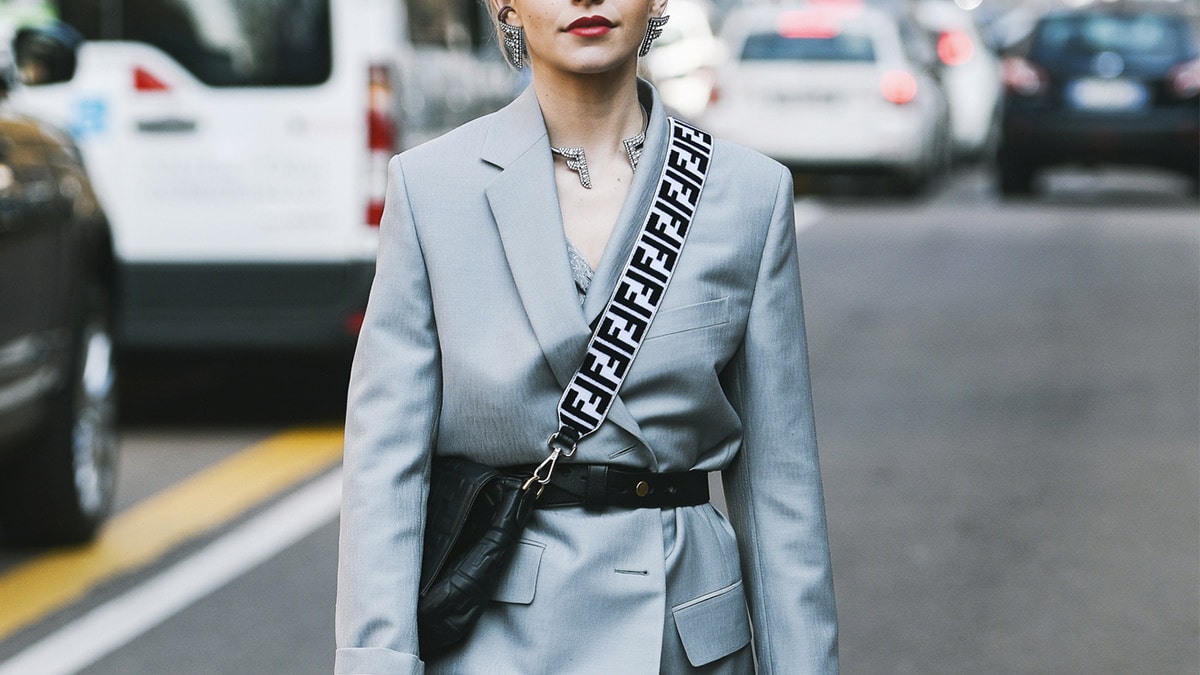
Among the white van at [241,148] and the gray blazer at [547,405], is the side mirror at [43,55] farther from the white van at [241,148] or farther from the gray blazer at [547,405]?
the gray blazer at [547,405]

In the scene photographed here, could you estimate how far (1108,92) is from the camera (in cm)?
1903

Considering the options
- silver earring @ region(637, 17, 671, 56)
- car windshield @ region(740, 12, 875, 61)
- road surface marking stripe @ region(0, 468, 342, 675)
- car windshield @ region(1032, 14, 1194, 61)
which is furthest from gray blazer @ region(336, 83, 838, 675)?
car windshield @ region(1032, 14, 1194, 61)

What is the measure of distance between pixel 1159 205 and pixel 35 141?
584 inches

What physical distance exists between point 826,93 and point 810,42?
583 mm

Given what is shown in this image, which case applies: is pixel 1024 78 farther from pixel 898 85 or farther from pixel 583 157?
pixel 583 157

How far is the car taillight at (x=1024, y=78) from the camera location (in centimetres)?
1916

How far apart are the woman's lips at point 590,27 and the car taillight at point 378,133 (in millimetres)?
6064

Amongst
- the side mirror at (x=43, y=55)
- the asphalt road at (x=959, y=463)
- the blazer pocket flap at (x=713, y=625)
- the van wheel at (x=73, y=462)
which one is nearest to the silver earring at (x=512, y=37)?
the blazer pocket flap at (x=713, y=625)

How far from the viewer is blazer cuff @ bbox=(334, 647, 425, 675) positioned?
2.39 m

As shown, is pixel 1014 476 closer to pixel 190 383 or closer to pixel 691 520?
pixel 190 383

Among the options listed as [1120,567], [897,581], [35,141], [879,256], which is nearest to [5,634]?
[35,141]

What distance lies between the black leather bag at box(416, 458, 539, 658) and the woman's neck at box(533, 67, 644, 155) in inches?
15.7

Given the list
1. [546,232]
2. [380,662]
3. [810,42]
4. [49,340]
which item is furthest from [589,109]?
[810,42]

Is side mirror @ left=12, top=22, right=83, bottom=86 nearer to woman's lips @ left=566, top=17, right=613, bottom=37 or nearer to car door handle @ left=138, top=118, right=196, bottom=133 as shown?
car door handle @ left=138, top=118, right=196, bottom=133
